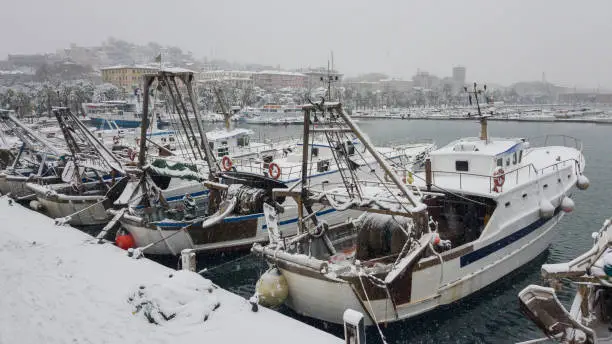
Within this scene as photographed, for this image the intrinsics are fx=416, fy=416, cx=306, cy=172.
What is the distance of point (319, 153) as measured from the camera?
24.0 m

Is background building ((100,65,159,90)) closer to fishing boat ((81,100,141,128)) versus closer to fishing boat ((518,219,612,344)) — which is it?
fishing boat ((81,100,141,128))

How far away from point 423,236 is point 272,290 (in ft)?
14.3

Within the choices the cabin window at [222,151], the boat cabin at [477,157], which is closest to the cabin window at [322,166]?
the boat cabin at [477,157]

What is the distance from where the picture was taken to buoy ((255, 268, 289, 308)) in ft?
37.3

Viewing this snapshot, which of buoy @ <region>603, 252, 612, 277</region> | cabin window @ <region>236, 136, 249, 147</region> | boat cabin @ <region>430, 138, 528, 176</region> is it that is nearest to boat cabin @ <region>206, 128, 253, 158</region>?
cabin window @ <region>236, 136, 249, 147</region>

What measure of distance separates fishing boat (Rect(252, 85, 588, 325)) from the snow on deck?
1.71 m

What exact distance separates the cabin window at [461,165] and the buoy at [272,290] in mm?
8558

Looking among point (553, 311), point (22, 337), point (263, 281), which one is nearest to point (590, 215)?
point (553, 311)

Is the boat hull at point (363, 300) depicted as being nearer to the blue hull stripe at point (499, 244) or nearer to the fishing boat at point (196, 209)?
the blue hull stripe at point (499, 244)

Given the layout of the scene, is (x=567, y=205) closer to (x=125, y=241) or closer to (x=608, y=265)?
(x=608, y=265)

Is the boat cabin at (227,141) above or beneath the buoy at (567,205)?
above

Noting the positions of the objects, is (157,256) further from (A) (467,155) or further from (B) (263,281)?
(A) (467,155)

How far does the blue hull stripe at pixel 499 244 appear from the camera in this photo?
12.8 meters

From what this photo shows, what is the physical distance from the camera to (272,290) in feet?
37.5
